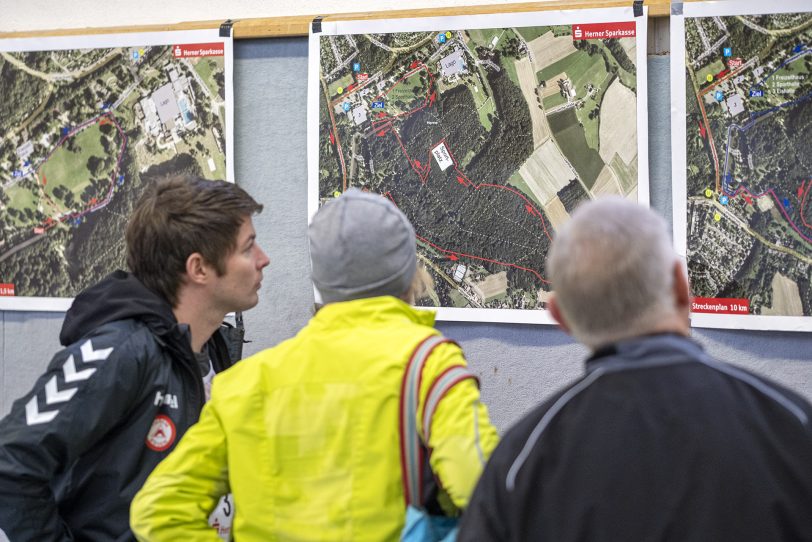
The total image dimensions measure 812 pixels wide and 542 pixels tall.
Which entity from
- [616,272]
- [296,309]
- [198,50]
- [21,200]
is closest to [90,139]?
[21,200]

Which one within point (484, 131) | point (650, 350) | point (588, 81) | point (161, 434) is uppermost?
point (588, 81)

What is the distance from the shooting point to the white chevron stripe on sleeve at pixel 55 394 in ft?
4.74

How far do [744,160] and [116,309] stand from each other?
130 cm

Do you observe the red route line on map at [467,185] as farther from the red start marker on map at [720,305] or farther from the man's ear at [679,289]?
the man's ear at [679,289]

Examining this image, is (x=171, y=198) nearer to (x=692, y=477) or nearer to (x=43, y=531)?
(x=43, y=531)

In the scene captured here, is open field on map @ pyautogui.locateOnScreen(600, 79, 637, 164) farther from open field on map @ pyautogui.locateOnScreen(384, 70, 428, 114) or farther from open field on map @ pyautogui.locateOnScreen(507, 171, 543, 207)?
open field on map @ pyautogui.locateOnScreen(384, 70, 428, 114)

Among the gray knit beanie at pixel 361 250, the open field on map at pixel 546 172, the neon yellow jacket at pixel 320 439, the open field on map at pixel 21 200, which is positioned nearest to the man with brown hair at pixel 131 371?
the neon yellow jacket at pixel 320 439

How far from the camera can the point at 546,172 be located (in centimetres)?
207

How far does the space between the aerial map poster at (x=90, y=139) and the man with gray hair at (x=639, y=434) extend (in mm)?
1554

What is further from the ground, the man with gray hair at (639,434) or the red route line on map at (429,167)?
the red route line on map at (429,167)

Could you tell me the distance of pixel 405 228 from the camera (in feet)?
4.00

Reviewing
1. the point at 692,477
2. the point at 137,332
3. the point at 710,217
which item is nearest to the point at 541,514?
the point at 692,477

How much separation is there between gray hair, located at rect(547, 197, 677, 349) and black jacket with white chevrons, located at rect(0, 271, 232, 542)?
0.85 meters

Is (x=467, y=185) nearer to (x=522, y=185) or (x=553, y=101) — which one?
(x=522, y=185)
